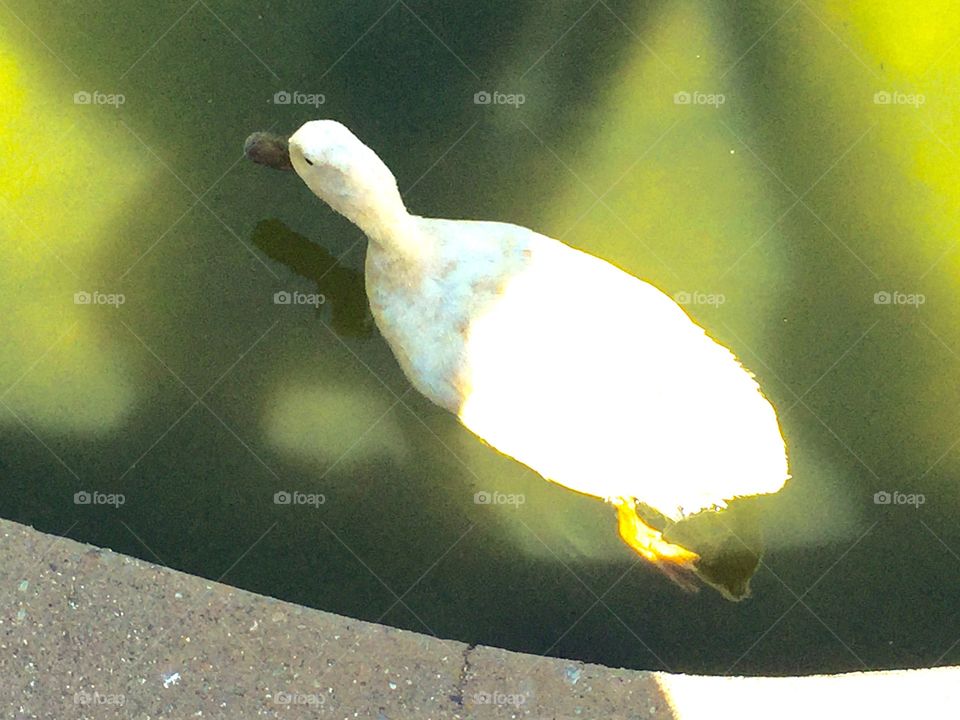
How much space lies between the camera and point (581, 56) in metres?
3.57

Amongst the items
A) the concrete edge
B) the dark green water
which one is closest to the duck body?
the dark green water

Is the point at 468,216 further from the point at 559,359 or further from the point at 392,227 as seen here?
the point at 559,359

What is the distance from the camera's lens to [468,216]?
139 inches

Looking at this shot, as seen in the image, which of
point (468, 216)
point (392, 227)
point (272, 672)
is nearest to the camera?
point (392, 227)

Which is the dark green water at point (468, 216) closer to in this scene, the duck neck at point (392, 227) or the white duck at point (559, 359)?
the white duck at point (559, 359)

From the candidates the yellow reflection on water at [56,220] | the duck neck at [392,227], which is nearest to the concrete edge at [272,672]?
the yellow reflection on water at [56,220]

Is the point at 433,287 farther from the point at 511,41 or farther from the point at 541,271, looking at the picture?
the point at 511,41

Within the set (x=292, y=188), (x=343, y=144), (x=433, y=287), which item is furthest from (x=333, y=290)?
(x=343, y=144)

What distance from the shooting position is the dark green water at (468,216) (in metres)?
3.45

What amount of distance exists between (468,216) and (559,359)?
2.90ft

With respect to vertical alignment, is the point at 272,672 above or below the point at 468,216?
below

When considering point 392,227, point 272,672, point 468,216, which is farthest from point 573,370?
point 272,672

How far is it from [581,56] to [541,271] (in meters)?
1.05

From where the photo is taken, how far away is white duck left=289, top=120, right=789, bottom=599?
2.90 meters
